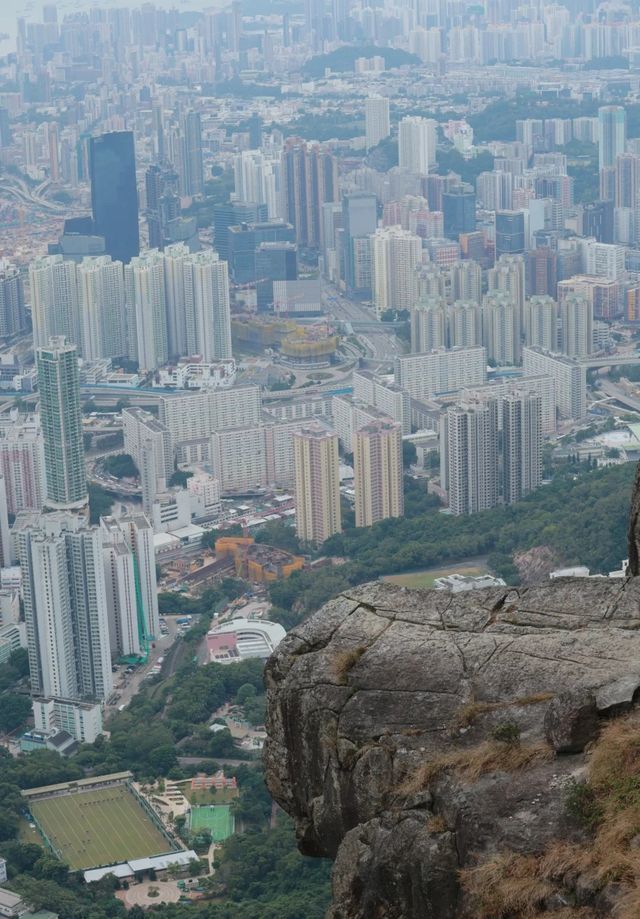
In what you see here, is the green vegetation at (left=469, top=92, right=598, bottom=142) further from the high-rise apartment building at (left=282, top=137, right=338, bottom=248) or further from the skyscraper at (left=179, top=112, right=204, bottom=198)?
the high-rise apartment building at (left=282, top=137, right=338, bottom=248)

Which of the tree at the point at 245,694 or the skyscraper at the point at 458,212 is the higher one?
the skyscraper at the point at 458,212

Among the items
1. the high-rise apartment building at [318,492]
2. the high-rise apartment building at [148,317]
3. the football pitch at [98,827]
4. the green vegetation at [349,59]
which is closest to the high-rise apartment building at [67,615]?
the football pitch at [98,827]

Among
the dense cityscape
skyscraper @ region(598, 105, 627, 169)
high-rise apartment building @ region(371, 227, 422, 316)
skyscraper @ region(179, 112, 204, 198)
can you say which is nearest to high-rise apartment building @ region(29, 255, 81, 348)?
the dense cityscape

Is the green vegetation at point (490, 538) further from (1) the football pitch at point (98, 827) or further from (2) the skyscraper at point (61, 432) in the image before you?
(1) the football pitch at point (98, 827)

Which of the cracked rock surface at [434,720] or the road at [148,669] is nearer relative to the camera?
the cracked rock surface at [434,720]

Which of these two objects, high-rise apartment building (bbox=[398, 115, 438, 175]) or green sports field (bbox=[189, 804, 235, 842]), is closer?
green sports field (bbox=[189, 804, 235, 842])

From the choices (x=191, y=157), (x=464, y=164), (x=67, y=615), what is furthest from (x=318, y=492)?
(x=464, y=164)
